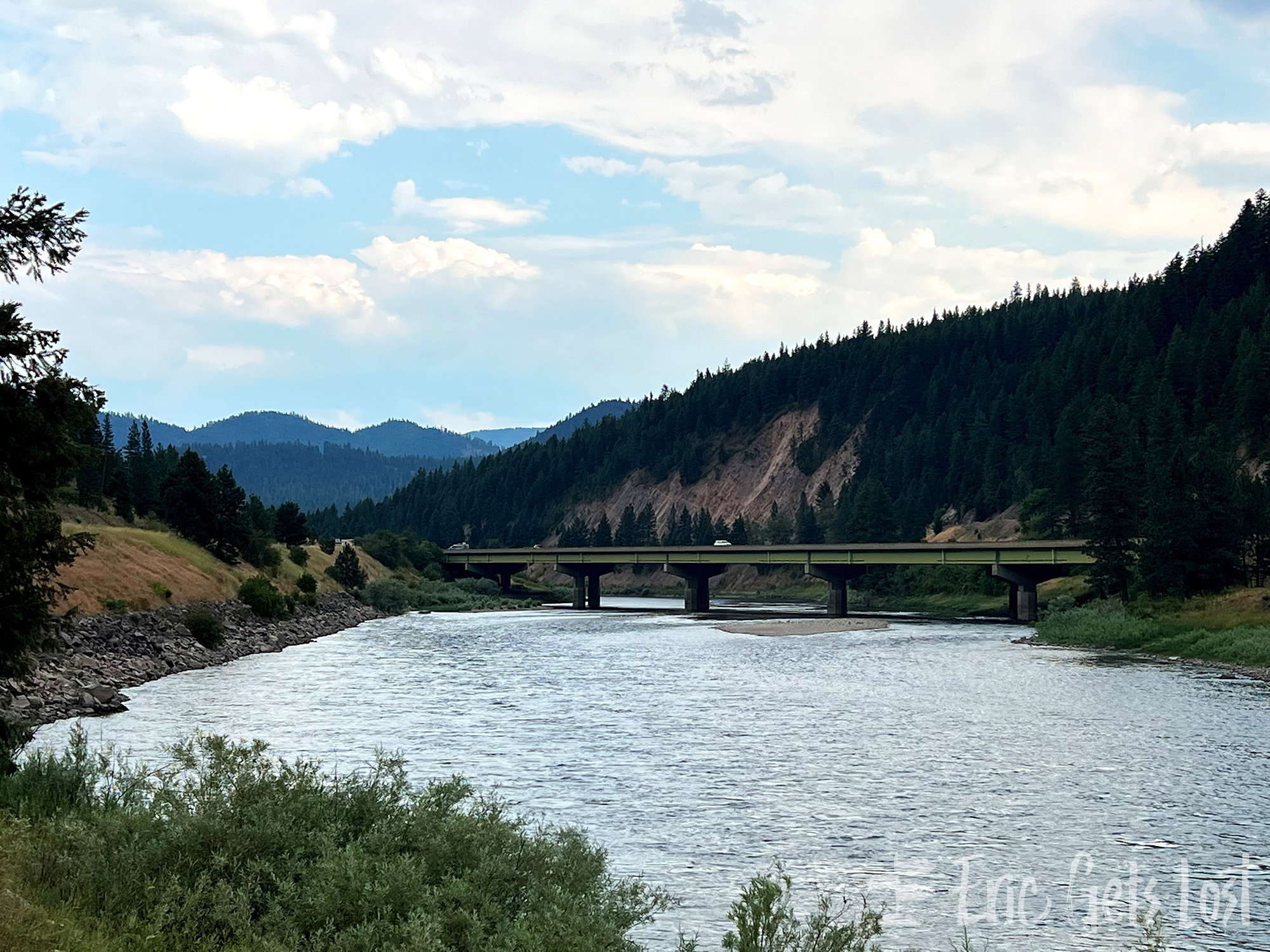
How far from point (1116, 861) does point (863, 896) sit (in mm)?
6002

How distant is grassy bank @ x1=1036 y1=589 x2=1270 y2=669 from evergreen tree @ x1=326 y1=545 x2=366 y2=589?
72.1m

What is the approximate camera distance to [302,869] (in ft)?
52.8

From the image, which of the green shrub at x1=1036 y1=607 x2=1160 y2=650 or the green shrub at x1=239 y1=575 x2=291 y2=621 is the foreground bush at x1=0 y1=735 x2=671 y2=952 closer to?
the green shrub at x1=1036 y1=607 x2=1160 y2=650

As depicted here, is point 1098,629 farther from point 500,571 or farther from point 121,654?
point 500,571

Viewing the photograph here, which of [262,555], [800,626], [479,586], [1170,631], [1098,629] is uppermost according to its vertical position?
[262,555]

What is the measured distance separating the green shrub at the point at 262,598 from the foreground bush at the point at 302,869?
224ft

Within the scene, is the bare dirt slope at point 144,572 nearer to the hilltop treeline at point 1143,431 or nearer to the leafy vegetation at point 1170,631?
the leafy vegetation at point 1170,631

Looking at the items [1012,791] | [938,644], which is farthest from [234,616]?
[1012,791]

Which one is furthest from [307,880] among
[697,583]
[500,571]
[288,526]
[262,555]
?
[500,571]

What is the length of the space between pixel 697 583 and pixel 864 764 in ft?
347

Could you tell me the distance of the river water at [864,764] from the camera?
846 inches

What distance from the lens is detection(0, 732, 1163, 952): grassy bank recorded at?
13906 mm

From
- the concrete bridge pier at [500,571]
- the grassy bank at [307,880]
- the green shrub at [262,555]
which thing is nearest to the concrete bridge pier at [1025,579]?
the green shrub at [262,555]

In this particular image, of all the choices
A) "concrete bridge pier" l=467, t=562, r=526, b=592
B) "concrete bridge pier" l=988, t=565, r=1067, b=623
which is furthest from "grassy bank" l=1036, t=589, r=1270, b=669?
"concrete bridge pier" l=467, t=562, r=526, b=592
